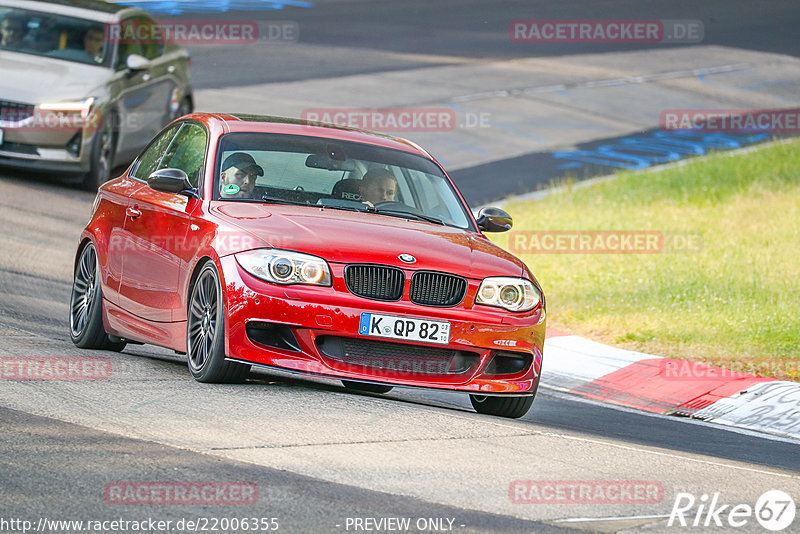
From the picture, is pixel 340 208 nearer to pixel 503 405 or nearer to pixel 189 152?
pixel 189 152

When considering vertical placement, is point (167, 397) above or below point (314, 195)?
below

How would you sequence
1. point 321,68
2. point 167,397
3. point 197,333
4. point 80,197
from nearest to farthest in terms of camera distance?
point 167,397, point 197,333, point 80,197, point 321,68

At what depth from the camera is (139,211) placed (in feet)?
30.7

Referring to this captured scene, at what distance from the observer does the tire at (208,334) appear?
805 centimetres

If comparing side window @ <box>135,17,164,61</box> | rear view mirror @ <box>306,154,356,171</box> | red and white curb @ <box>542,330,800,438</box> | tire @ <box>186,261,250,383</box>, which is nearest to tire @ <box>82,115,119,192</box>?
side window @ <box>135,17,164,61</box>

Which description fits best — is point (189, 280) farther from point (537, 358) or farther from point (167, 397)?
point (537, 358)

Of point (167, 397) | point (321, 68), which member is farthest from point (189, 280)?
point (321, 68)

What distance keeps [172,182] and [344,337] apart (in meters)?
1.64

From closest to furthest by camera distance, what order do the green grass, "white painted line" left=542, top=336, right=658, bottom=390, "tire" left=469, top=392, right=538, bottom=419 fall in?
"tire" left=469, top=392, right=538, bottom=419 → "white painted line" left=542, top=336, right=658, bottom=390 → the green grass

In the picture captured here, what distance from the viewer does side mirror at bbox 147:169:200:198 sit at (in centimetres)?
886

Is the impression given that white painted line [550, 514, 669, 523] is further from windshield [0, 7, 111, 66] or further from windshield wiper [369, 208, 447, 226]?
windshield [0, 7, 111, 66]

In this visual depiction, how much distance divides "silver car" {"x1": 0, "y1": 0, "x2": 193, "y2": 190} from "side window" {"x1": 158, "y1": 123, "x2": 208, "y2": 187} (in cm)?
675

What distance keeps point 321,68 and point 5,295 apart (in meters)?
16.7

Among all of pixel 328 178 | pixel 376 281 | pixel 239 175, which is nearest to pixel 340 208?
pixel 328 178
